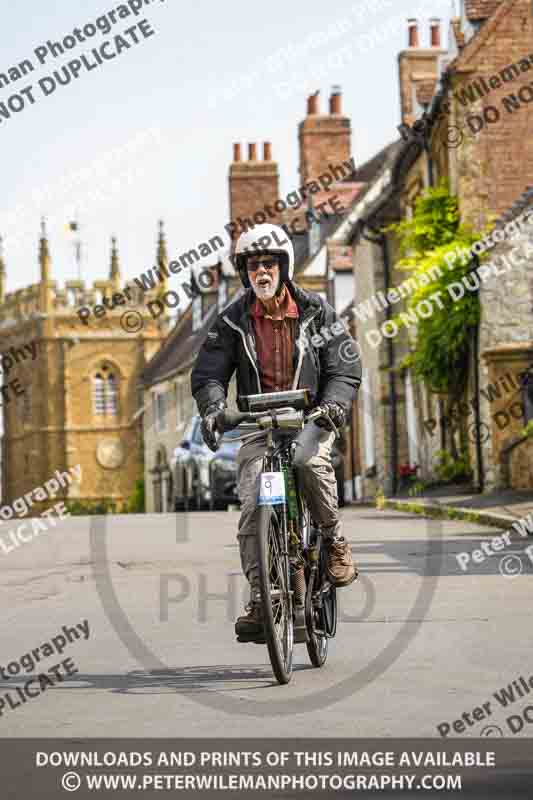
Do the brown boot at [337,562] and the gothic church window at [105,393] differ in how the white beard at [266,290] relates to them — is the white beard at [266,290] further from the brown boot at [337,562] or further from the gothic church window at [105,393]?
the gothic church window at [105,393]

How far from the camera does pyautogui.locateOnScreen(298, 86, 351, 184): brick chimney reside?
159 ft

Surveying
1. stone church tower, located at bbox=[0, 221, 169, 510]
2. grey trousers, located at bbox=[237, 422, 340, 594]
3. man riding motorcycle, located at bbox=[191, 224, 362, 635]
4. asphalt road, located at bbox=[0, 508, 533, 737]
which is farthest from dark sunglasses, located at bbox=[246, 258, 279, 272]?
stone church tower, located at bbox=[0, 221, 169, 510]

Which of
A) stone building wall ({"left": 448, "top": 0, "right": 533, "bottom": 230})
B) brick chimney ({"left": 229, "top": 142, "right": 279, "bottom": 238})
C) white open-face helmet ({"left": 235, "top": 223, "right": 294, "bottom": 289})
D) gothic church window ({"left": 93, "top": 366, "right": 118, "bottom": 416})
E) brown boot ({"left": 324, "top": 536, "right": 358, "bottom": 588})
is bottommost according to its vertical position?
brown boot ({"left": 324, "top": 536, "right": 358, "bottom": 588})

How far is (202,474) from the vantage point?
28.9 meters

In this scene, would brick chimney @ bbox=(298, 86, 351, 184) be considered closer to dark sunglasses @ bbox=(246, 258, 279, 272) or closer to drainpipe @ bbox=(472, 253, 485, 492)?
drainpipe @ bbox=(472, 253, 485, 492)

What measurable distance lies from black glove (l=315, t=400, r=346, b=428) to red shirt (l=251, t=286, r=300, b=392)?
213 mm

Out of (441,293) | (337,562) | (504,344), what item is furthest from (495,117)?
(337,562)

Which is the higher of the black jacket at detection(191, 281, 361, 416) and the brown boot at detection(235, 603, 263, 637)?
the black jacket at detection(191, 281, 361, 416)

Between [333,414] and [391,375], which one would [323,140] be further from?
[333,414]

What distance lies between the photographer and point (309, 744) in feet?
17.8

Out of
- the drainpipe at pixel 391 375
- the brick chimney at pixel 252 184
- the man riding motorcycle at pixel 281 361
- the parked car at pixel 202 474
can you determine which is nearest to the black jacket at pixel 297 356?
the man riding motorcycle at pixel 281 361

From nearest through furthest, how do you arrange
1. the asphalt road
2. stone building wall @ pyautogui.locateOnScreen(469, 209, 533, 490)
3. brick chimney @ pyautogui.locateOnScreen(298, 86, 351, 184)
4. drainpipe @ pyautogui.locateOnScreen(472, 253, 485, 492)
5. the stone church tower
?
the asphalt road
stone building wall @ pyautogui.locateOnScreen(469, 209, 533, 490)
drainpipe @ pyautogui.locateOnScreen(472, 253, 485, 492)
brick chimney @ pyautogui.locateOnScreen(298, 86, 351, 184)
the stone church tower

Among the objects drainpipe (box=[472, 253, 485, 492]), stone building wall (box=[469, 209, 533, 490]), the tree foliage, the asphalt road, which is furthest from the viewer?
the tree foliage

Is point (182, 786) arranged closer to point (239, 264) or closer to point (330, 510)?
point (330, 510)
